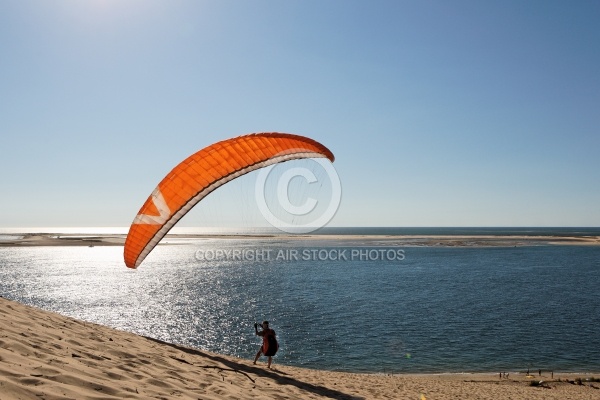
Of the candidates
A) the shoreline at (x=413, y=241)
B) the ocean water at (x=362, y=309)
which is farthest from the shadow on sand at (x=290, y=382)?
the shoreline at (x=413, y=241)

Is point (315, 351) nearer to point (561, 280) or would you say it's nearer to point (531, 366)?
point (531, 366)

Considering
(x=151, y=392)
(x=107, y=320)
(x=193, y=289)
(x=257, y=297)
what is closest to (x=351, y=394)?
(x=151, y=392)

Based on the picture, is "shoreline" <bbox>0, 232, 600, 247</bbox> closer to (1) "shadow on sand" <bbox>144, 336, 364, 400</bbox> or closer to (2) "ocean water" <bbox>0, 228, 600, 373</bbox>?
(2) "ocean water" <bbox>0, 228, 600, 373</bbox>

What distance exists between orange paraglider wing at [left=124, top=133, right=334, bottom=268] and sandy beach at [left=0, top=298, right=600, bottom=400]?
4077mm

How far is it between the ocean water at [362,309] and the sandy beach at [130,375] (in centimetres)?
554

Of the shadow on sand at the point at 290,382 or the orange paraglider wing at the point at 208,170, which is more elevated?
the orange paraglider wing at the point at 208,170

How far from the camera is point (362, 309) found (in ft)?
92.4

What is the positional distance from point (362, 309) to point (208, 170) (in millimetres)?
19697

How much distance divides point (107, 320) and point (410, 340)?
61.2 ft

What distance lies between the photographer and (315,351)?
1914 centimetres

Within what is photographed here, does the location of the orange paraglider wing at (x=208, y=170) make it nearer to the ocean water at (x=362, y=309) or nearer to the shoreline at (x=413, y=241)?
the ocean water at (x=362, y=309)

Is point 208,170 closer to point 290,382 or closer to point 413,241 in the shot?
point 290,382

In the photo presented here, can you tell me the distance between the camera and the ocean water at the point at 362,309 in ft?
61.3

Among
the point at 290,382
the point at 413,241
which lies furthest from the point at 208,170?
the point at 413,241
